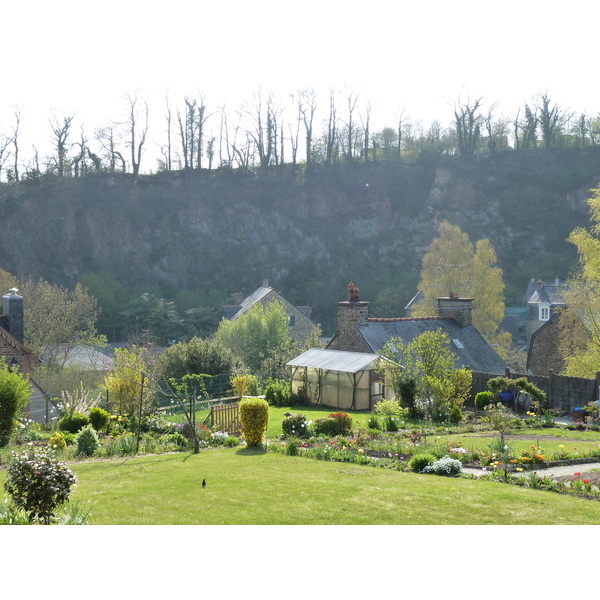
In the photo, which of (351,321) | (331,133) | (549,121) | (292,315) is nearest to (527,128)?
(549,121)

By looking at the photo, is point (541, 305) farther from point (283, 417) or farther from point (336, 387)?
point (283, 417)

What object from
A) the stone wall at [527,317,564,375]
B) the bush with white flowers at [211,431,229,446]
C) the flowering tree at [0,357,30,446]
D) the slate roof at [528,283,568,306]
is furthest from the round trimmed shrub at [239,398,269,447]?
the slate roof at [528,283,568,306]

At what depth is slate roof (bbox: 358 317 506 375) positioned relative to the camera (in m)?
26.9

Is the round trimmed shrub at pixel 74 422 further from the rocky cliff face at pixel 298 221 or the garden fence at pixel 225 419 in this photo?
the rocky cliff face at pixel 298 221

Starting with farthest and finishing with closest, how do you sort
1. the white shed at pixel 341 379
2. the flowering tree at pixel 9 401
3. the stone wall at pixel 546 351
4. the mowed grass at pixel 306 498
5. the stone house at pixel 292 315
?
the stone house at pixel 292 315, the stone wall at pixel 546 351, the white shed at pixel 341 379, the flowering tree at pixel 9 401, the mowed grass at pixel 306 498

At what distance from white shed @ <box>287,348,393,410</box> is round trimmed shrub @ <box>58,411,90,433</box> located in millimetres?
9208

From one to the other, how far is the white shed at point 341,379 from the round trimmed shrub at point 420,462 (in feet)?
35.8

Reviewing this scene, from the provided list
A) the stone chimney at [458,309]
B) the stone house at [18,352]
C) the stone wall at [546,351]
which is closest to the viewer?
the stone house at [18,352]

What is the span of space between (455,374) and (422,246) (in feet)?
141

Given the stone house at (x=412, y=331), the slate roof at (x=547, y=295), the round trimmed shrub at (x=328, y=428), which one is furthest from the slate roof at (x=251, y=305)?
the round trimmed shrub at (x=328, y=428)

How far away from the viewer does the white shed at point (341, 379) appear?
23.8 metres

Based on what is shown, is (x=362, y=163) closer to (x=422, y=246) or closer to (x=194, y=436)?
(x=422, y=246)

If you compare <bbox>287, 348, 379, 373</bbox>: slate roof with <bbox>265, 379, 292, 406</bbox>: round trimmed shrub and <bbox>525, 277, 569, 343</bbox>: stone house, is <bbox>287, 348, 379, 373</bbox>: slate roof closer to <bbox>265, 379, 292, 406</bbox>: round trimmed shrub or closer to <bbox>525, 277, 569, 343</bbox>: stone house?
<bbox>265, 379, 292, 406</bbox>: round trimmed shrub
